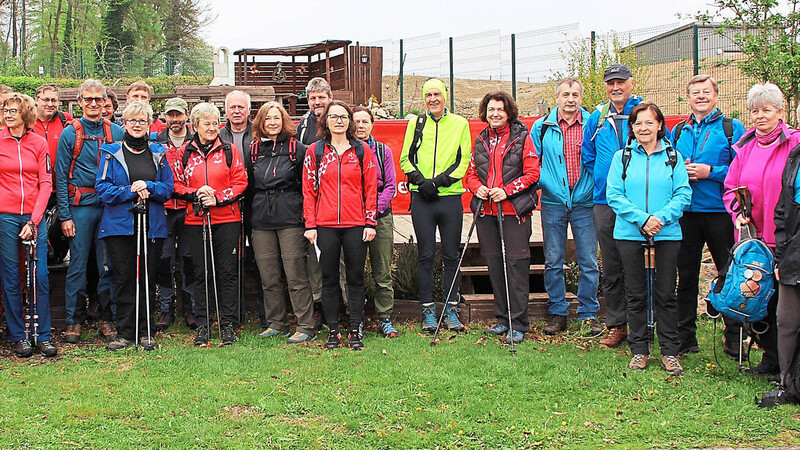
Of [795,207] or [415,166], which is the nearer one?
[795,207]

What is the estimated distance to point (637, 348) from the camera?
18.3ft

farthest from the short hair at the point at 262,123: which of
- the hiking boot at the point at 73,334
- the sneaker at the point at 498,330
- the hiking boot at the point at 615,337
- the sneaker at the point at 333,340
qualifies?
the hiking boot at the point at 615,337

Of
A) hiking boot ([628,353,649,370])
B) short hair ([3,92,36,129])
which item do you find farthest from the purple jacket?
short hair ([3,92,36,129])

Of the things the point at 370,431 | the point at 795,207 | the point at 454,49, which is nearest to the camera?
the point at 370,431

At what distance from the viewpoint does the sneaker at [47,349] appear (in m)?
6.07

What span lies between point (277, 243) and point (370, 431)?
2610 mm

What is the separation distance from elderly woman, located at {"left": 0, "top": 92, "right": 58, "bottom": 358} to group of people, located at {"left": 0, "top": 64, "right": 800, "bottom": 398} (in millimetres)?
14

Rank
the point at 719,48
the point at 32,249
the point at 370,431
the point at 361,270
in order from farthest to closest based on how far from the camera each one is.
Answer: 1. the point at 719,48
2. the point at 361,270
3. the point at 32,249
4. the point at 370,431

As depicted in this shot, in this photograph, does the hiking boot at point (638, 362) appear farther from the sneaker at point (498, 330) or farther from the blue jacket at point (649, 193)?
the sneaker at point (498, 330)

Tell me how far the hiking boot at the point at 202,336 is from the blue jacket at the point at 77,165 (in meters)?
1.43

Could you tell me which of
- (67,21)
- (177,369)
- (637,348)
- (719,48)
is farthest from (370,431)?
(67,21)

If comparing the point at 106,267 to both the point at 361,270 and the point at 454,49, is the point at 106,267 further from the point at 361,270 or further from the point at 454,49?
the point at 454,49

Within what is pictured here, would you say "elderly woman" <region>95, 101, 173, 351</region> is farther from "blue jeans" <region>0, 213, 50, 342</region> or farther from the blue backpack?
the blue backpack

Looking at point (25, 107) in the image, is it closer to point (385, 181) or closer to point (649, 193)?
point (385, 181)
